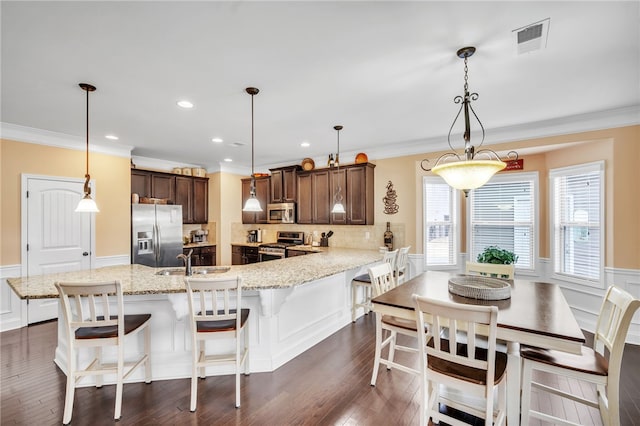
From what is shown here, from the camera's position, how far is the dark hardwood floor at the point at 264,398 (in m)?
2.10

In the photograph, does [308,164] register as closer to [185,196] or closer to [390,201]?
[390,201]

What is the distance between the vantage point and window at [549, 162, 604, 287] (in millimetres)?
3621

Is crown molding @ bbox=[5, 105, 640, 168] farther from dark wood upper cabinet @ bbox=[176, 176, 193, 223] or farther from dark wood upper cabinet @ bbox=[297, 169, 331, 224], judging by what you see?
dark wood upper cabinet @ bbox=[176, 176, 193, 223]

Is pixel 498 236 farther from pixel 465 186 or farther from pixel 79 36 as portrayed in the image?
pixel 79 36

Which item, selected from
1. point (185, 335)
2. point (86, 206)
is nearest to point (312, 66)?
point (86, 206)

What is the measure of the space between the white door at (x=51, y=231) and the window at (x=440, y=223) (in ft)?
17.2

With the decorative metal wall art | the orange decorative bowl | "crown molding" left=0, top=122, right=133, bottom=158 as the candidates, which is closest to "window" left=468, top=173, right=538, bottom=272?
the decorative metal wall art

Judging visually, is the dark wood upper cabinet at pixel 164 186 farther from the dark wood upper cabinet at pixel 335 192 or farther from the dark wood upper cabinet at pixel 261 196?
the dark wood upper cabinet at pixel 335 192

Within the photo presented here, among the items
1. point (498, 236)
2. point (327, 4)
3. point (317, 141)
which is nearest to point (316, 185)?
point (317, 141)

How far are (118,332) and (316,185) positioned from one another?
398 cm

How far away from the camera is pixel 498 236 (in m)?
4.53

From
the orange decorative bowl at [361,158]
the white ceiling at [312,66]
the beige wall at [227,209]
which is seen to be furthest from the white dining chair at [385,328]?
the beige wall at [227,209]

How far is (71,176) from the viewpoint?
4.27 meters

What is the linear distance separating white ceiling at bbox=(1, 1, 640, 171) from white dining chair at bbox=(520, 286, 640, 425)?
5.85 ft
